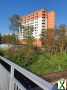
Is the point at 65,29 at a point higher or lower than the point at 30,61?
higher

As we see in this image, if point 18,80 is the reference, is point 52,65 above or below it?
below

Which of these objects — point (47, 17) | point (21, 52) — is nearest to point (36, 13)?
point (47, 17)

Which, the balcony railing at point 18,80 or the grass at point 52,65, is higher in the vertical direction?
the balcony railing at point 18,80

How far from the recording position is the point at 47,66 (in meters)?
18.6

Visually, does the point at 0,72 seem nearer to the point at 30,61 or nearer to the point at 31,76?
the point at 31,76

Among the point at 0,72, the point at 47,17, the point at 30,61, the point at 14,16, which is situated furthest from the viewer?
the point at 47,17

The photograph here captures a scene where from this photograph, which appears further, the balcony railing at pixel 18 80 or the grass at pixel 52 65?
the grass at pixel 52 65

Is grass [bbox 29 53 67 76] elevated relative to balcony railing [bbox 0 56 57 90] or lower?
lower

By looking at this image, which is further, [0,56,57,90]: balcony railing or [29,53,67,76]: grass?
[29,53,67,76]: grass

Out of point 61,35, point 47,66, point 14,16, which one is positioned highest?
point 14,16

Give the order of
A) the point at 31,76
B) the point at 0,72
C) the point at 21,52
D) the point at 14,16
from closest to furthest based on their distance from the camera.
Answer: the point at 31,76 → the point at 0,72 → the point at 21,52 → the point at 14,16

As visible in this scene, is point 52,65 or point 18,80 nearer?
point 18,80

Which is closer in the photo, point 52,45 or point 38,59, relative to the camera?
point 38,59

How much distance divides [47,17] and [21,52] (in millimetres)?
68149
